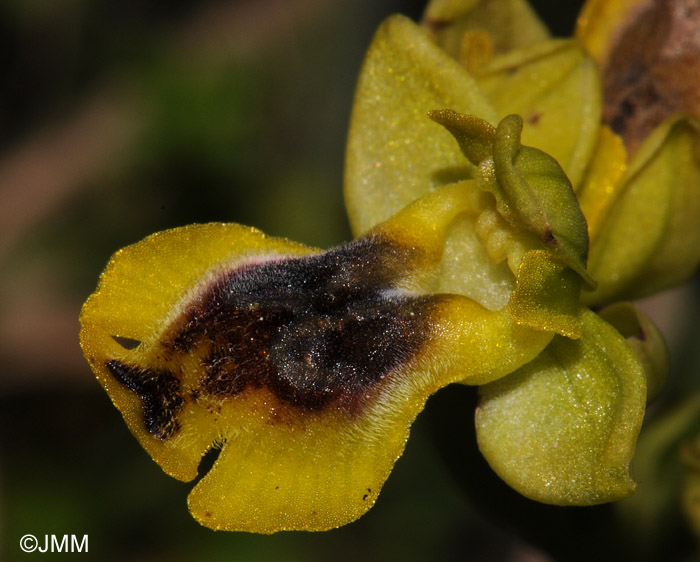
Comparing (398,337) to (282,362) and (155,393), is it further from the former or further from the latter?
(155,393)

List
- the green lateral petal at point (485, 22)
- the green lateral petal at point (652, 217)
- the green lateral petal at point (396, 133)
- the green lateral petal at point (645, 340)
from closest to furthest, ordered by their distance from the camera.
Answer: the green lateral petal at point (645, 340), the green lateral petal at point (652, 217), the green lateral petal at point (396, 133), the green lateral petal at point (485, 22)

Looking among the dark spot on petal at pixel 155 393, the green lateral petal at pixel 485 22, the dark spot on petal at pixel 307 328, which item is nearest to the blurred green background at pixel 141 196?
the green lateral petal at pixel 485 22

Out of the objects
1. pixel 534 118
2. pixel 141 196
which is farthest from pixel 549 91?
pixel 141 196

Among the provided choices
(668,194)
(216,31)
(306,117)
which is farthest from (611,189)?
(216,31)

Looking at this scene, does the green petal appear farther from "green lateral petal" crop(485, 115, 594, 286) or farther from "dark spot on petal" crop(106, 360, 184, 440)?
"dark spot on petal" crop(106, 360, 184, 440)

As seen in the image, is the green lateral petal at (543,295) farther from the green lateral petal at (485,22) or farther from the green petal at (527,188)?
the green lateral petal at (485,22)

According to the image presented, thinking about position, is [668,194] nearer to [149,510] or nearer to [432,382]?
[432,382]
